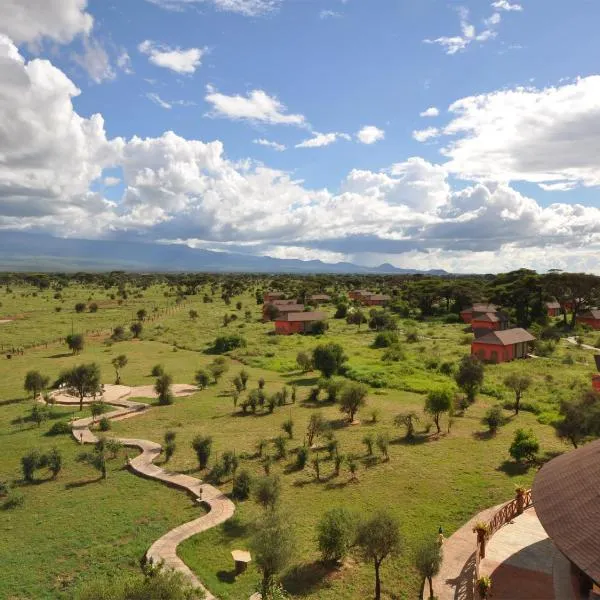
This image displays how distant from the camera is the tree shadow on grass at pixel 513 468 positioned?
26178 mm

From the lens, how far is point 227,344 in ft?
205

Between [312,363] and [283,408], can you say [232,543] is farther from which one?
[312,363]

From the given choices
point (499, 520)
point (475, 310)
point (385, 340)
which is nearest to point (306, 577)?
point (499, 520)

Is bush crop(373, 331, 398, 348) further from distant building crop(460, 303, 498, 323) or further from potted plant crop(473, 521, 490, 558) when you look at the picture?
potted plant crop(473, 521, 490, 558)

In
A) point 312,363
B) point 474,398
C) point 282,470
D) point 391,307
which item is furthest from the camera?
point 391,307

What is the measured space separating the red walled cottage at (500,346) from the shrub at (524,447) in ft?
98.5

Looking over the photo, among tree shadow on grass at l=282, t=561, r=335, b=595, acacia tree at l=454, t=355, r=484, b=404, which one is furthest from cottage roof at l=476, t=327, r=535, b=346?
tree shadow on grass at l=282, t=561, r=335, b=595

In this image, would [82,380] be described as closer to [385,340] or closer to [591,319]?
[385,340]

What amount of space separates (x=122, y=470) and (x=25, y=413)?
14651 millimetres

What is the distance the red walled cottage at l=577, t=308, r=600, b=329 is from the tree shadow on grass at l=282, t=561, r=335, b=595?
8055cm

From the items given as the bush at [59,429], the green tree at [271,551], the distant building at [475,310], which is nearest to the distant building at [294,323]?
the distant building at [475,310]

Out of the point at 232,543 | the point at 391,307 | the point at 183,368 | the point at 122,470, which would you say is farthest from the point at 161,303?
the point at 232,543

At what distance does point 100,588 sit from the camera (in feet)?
40.2

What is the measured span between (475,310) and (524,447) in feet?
200
